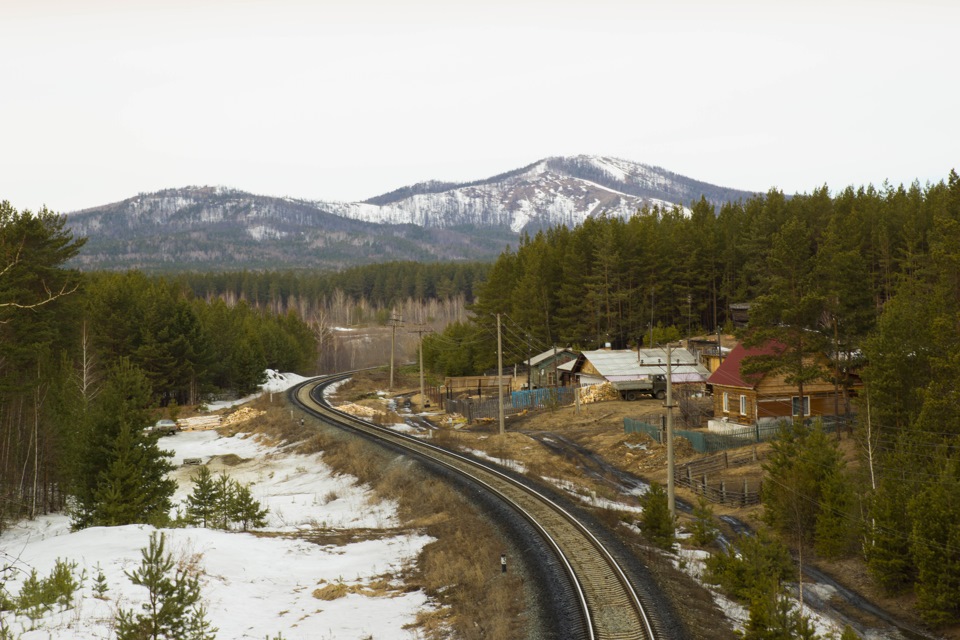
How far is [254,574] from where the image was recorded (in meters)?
21.7

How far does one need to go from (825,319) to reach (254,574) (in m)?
41.9

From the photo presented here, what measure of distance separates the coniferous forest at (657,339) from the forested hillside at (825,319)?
0.13m

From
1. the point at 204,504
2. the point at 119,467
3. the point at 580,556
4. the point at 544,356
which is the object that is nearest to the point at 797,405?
the point at 544,356

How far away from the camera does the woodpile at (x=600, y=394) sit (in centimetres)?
6538

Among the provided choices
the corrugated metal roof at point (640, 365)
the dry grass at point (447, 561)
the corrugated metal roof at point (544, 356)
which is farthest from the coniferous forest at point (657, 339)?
the dry grass at point (447, 561)

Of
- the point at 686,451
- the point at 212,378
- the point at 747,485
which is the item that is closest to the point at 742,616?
the point at 747,485

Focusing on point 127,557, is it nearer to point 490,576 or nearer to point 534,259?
point 490,576

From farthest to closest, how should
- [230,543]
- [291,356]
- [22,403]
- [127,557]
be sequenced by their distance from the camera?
[291,356], [22,403], [230,543], [127,557]

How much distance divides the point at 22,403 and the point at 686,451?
138ft

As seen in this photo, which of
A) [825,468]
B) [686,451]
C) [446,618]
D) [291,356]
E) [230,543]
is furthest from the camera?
[291,356]

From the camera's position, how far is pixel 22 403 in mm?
38562

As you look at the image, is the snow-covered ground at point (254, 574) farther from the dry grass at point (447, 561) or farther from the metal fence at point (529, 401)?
the metal fence at point (529, 401)

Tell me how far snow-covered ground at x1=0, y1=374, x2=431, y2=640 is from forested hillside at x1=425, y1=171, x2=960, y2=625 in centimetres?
1765

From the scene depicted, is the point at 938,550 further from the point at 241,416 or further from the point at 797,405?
the point at 241,416
